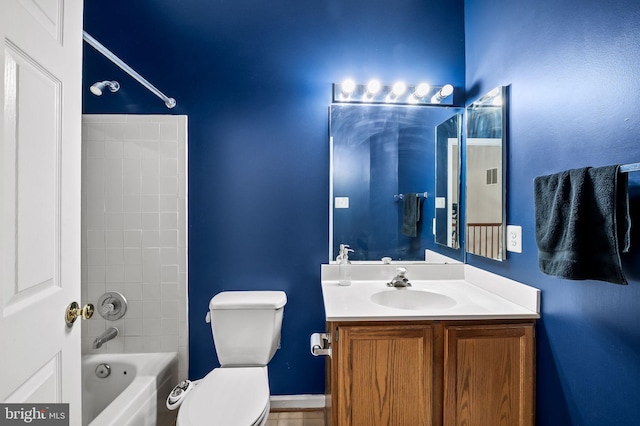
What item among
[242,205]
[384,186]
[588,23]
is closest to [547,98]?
[588,23]

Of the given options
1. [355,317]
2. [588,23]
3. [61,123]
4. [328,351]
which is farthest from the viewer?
[328,351]

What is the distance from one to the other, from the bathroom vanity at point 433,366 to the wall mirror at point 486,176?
367 mm

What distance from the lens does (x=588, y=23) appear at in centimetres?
101

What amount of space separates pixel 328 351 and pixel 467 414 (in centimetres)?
62

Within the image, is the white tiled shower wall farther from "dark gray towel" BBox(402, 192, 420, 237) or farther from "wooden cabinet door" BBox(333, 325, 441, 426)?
"dark gray towel" BBox(402, 192, 420, 237)

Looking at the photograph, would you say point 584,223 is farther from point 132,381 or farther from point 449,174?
point 132,381

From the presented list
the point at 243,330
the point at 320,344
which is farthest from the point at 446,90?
the point at 243,330

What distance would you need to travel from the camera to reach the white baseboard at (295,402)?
1.79 metres

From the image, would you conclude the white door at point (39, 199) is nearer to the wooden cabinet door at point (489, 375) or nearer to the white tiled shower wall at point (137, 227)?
the white tiled shower wall at point (137, 227)

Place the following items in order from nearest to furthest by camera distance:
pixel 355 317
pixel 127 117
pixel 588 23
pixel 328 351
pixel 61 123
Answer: pixel 61 123
pixel 588 23
pixel 355 317
pixel 328 351
pixel 127 117

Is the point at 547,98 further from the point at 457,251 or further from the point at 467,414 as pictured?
the point at 467,414

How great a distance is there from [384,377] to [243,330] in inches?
31.4

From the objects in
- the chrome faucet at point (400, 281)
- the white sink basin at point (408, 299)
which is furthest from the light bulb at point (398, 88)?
the white sink basin at point (408, 299)

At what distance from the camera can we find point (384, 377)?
1153 millimetres
